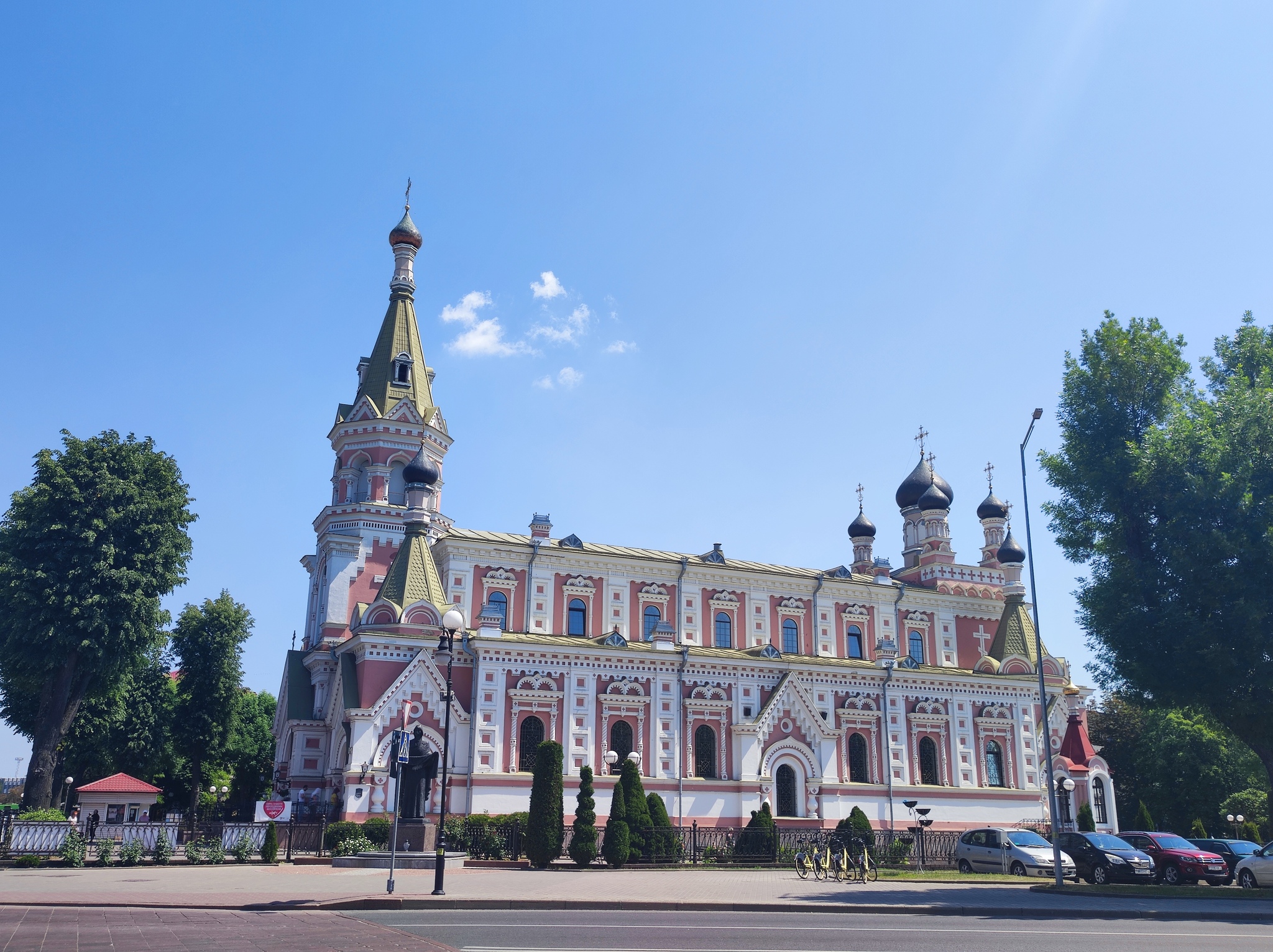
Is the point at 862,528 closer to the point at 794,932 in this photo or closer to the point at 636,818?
the point at 636,818

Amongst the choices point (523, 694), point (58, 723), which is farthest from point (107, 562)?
point (523, 694)

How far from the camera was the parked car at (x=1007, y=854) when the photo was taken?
2769 cm

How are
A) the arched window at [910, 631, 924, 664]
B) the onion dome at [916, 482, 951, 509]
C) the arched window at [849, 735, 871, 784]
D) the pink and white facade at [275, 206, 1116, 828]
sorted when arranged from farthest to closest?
the onion dome at [916, 482, 951, 509]
the arched window at [910, 631, 924, 664]
the arched window at [849, 735, 871, 784]
the pink and white facade at [275, 206, 1116, 828]

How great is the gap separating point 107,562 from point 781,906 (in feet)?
87.1

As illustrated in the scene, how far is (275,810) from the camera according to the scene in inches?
1083

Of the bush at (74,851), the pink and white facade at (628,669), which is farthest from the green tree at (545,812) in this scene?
the bush at (74,851)

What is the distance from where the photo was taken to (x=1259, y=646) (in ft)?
76.1

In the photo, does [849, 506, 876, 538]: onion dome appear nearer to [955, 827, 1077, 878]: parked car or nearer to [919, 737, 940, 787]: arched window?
[919, 737, 940, 787]: arched window

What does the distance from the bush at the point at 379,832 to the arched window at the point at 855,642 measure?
980 inches

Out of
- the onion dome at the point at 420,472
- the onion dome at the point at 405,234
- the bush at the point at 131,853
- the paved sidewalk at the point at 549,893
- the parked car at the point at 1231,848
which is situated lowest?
the paved sidewalk at the point at 549,893

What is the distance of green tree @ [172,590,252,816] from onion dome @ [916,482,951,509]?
119ft

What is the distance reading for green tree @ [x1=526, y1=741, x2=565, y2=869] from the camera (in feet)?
91.0

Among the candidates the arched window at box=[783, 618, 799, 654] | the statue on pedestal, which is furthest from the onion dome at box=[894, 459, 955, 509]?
the statue on pedestal

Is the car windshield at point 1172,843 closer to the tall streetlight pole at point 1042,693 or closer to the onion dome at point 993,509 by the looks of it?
the tall streetlight pole at point 1042,693
